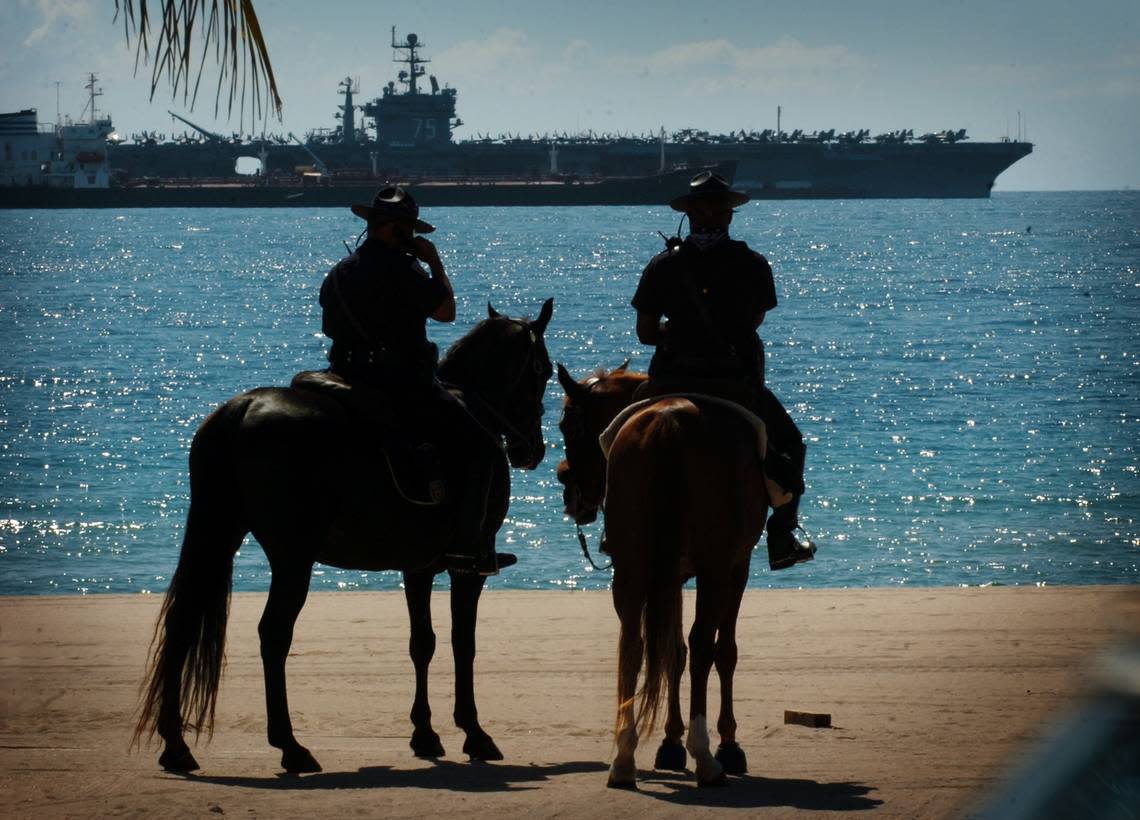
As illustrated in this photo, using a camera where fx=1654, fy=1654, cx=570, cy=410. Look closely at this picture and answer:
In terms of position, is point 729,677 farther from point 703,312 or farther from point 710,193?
point 710,193

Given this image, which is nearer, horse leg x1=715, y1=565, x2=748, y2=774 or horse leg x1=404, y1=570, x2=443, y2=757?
horse leg x1=715, y1=565, x2=748, y2=774

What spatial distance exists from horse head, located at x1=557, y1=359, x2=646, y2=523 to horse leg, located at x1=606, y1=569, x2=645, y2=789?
1.09 meters

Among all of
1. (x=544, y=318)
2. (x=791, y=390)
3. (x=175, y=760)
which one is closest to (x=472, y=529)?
(x=544, y=318)

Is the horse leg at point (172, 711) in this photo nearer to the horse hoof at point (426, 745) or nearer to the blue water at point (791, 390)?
the horse hoof at point (426, 745)

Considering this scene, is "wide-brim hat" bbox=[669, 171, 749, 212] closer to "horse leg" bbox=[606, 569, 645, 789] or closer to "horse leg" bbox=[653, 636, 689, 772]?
"horse leg" bbox=[606, 569, 645, 789]

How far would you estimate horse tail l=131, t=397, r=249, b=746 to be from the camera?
18.2ft

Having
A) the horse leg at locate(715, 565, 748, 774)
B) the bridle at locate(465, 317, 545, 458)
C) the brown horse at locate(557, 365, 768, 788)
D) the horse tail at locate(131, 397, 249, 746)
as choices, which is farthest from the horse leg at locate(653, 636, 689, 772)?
the horse tail at locate(131, 397, 249, 746)

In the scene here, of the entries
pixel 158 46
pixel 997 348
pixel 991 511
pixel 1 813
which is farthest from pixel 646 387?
pixel 997 348

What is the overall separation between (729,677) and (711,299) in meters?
1.35

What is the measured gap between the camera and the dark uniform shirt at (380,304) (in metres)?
5.95

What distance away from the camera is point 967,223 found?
5162 inches

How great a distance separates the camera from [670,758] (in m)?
5.82

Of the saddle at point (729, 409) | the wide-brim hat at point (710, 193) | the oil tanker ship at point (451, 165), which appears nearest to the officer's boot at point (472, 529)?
the saddle at point (729, 409)

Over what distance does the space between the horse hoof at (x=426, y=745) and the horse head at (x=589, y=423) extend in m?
0.99
